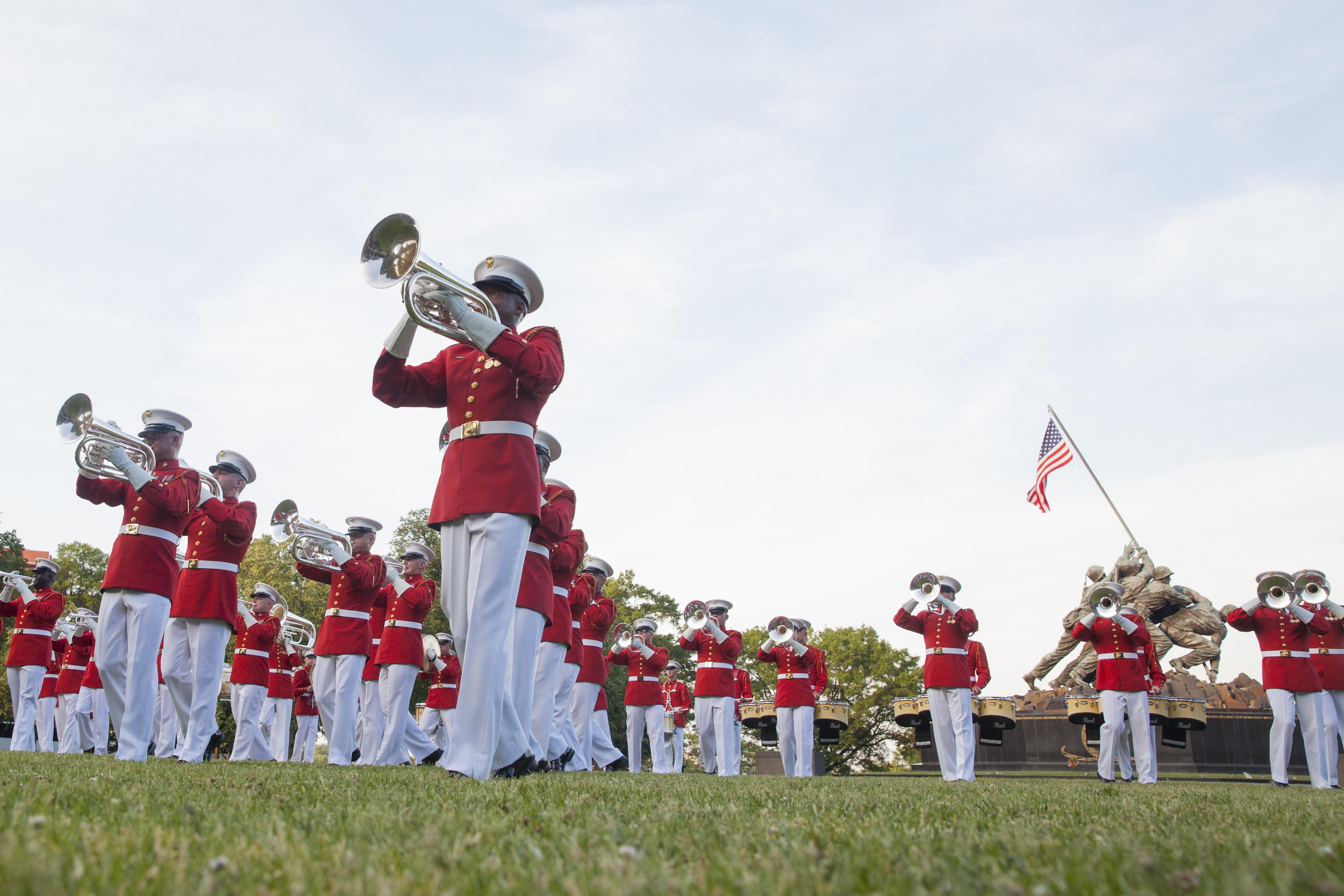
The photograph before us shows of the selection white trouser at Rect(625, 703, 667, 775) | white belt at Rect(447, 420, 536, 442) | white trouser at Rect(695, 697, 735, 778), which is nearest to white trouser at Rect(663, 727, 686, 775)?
white trouser at Rect(625, 703, 667, 775)

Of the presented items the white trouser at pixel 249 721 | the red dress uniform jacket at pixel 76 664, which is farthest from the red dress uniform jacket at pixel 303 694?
the white trouser at pixel 249 721

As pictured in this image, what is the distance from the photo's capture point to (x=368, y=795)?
3.83m

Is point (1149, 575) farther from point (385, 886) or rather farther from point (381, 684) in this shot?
point (385, 886)

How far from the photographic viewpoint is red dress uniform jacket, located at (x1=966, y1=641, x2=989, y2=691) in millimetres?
13391

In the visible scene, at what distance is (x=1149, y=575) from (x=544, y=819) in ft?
88.6

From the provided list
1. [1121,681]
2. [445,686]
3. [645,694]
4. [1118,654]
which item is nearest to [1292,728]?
[1121,681]

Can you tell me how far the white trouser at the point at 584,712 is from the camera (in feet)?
44.0

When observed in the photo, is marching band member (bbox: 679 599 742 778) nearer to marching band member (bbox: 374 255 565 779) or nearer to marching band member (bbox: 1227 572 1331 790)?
marching band member (bbox: 1227 572 1331 790)

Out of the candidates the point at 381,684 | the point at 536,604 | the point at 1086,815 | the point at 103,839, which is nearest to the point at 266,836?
the point at 103,839

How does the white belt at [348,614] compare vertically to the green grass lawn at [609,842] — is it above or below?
above

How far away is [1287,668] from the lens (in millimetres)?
11914

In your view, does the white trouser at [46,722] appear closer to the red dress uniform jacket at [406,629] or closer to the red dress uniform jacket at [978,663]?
the red dress uniform jacket at [406,629]

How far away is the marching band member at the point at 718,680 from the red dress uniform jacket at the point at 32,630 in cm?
948

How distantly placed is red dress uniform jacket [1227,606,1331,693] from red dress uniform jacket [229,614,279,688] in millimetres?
13087
